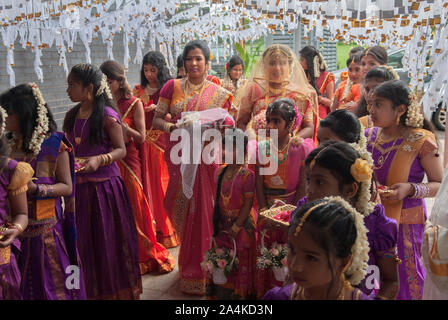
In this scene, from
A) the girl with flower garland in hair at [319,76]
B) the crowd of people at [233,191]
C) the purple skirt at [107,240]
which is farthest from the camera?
the girl with flower garland in hair at [319,76]

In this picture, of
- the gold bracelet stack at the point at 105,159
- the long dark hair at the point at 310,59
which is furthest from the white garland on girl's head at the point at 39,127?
the long dark hair at the point at 310,59

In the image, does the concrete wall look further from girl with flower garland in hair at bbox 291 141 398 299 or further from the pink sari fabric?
girl with flower garland in hair at bbox 291 141 398 299

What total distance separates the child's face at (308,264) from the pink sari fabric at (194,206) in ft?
7.21

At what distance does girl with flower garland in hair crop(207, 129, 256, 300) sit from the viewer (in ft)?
8.90

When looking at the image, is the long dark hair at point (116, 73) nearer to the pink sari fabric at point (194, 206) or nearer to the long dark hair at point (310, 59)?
the pink sari fabric at point (194, 206)

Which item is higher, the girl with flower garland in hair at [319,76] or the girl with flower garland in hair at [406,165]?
the girl with flower garland in hair at [319,76]

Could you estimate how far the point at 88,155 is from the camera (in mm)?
2928

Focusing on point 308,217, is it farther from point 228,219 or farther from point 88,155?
point 88,155

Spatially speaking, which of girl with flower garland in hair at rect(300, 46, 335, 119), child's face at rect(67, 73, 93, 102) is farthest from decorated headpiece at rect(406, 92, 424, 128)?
girl with flower garland in hair at rect(300, 46, 335, 119)

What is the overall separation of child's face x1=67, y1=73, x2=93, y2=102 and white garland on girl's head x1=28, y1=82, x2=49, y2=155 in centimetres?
50

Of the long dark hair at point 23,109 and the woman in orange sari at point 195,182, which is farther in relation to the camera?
the woman in orange sari at point 195,182

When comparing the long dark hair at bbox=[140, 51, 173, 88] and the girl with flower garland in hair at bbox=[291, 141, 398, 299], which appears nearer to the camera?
the girl with flower garland in hair at bbox=[291, 141, 398, 299]

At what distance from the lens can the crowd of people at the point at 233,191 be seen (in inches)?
66.7

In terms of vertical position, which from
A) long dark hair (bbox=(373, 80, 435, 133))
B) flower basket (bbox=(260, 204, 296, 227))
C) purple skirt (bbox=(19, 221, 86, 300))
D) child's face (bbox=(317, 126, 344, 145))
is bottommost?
purple skirt (bbox=(19, 221, 86, 300))
